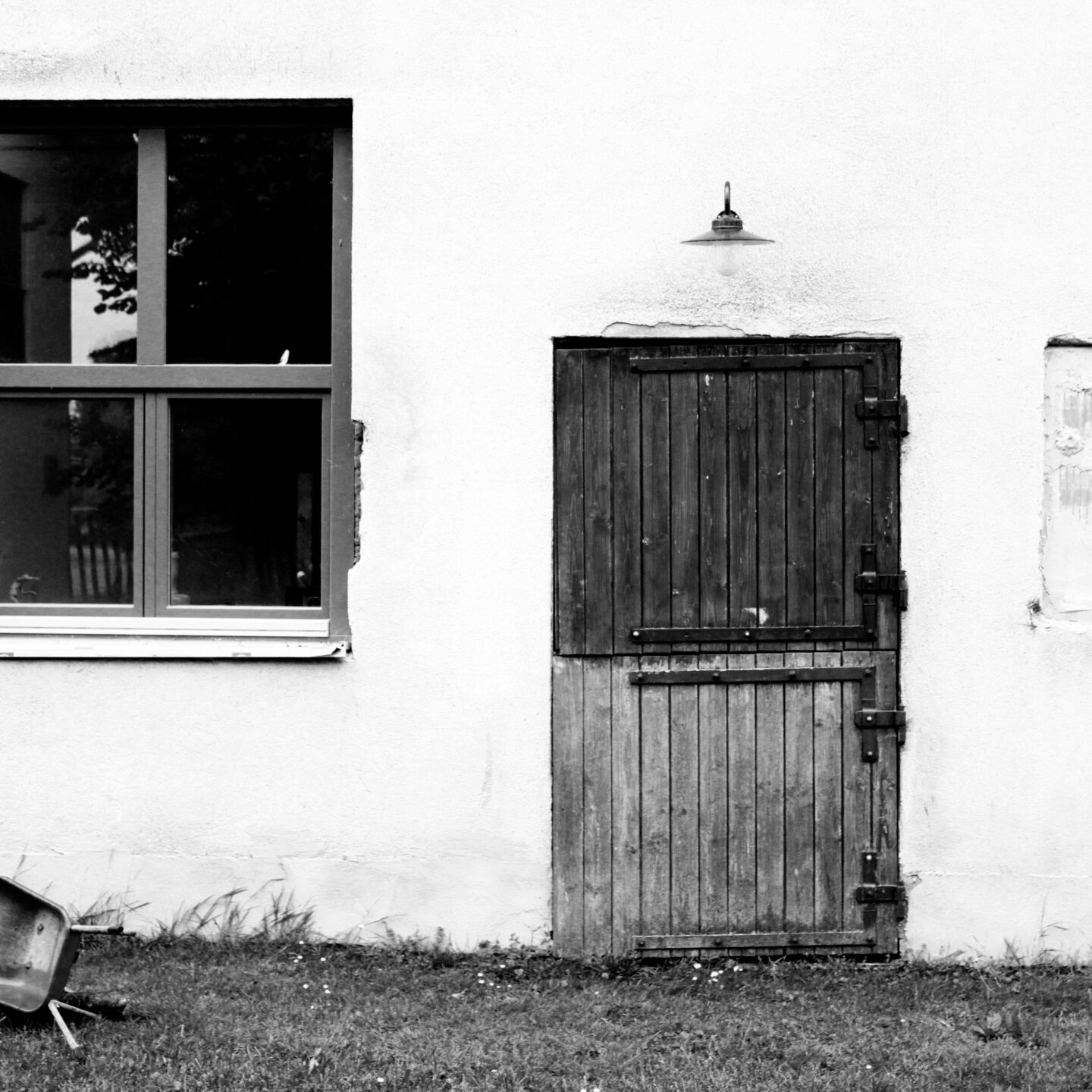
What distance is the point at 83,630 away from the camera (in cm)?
532

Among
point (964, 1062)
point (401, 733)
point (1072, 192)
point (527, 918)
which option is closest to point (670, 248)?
point (1072, 192)

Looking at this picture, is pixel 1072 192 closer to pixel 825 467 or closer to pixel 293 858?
pixel 825 467

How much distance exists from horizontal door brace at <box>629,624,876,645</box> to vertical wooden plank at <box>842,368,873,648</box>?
Result: 0.20 metres

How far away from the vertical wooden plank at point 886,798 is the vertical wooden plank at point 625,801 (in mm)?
894

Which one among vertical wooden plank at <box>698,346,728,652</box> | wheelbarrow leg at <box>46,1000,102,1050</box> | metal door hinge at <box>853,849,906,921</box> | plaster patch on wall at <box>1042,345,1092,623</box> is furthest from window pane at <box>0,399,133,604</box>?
plaster patch on wall at <box>1042,345,1092,623</box>

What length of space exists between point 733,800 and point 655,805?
29cm

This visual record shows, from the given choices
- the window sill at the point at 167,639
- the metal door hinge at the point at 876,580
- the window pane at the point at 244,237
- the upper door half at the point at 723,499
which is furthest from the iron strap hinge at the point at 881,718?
the window pane at the point at 244,237

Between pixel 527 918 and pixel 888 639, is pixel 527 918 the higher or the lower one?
the lower one

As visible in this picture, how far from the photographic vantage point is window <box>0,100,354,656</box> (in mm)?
5375

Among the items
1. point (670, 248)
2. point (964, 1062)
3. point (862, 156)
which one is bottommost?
point (964, 1062)

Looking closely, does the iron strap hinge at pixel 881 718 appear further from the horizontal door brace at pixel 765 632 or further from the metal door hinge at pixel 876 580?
the metal door hinge at pixel 876 580

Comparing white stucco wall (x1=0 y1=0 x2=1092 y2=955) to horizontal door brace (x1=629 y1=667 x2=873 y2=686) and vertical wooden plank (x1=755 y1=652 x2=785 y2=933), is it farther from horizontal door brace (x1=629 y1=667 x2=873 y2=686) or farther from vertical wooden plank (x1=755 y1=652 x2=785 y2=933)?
vertical wooden plank (x1=755 y1=652 x2=785 y2=933)

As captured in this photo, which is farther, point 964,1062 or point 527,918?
point 527,918

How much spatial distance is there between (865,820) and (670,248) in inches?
89.3
